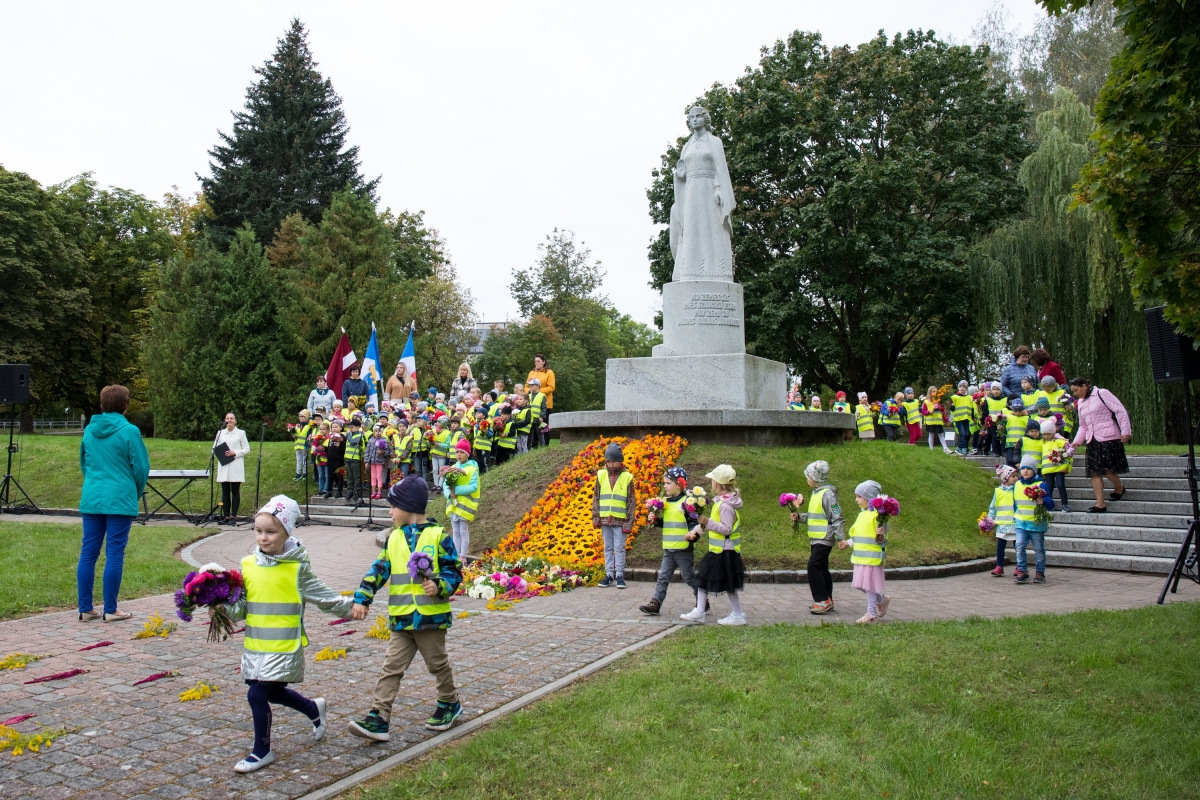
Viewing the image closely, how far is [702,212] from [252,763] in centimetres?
1268

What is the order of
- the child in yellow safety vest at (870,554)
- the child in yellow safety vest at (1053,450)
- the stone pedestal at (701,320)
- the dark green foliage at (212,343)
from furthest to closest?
the dark green foliage at (212,343)
the stone pedestal at (701,320)
the child in yellow safety vest at (1053,450)
the child in yellow safety vest at (870,554)

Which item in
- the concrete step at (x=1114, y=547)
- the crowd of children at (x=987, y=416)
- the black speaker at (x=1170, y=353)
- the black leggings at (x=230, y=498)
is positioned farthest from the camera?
the black leggings at (x=230, y=498)

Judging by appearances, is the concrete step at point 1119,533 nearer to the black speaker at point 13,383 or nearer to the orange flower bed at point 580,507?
the orange flower bed at point 580,507

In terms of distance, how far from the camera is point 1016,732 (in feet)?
16.5

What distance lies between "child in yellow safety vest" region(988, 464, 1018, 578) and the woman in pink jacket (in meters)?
3.43

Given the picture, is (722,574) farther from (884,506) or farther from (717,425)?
(717,425)

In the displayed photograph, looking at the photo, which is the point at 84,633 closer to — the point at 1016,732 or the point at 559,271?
the point at 1016,732

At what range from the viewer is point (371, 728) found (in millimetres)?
4922

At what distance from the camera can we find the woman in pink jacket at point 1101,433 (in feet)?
45.0

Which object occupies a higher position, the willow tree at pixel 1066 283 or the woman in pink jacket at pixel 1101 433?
the willow tree at pixel 1066 283

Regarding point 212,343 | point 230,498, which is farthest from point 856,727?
point 212,343

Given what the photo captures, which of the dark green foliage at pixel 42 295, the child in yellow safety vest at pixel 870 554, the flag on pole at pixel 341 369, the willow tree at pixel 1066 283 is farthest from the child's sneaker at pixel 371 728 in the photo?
the dark green foliage at pixel 42 295

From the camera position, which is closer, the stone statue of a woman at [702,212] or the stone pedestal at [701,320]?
the stone pedestal at [701,320]

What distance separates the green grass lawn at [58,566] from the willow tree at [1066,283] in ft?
72.2
